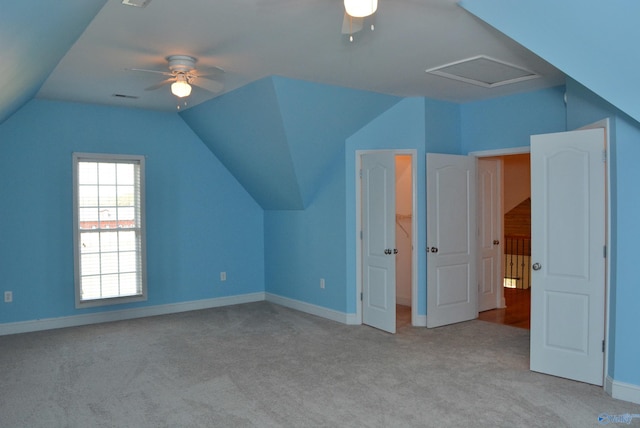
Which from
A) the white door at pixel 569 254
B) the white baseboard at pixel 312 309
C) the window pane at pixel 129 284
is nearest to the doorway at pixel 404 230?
the white baseboard at pixel 312 309

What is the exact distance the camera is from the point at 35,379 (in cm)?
401

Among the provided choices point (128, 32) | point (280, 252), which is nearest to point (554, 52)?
point (128, 32)

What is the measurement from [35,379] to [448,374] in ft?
11.2

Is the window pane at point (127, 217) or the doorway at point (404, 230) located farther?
the doorway at point (404, 230)

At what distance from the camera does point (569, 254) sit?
12.7ft

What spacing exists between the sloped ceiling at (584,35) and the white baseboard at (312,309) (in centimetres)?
357

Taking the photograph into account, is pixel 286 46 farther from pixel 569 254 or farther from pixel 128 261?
pixel 128 261

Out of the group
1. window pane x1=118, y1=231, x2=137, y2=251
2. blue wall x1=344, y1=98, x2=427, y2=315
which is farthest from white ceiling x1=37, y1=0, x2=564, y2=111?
window pane x1=118, y1=231, x2=137, y2=251

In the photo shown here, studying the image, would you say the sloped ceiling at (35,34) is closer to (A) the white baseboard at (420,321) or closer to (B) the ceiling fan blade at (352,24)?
(B) the ceiling fan blade at (352,24)

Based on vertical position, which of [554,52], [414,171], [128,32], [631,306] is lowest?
[631,306]

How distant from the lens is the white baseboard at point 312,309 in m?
5.71

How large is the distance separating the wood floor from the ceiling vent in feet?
9.05

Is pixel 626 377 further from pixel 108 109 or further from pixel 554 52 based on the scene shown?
pixel 108 109

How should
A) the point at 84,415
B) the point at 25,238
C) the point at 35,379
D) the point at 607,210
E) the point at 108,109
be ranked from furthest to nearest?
the point at 108,109 < the point at 25,238 < the point at 35,379 < the point at 607,210 < the point at 84,415
